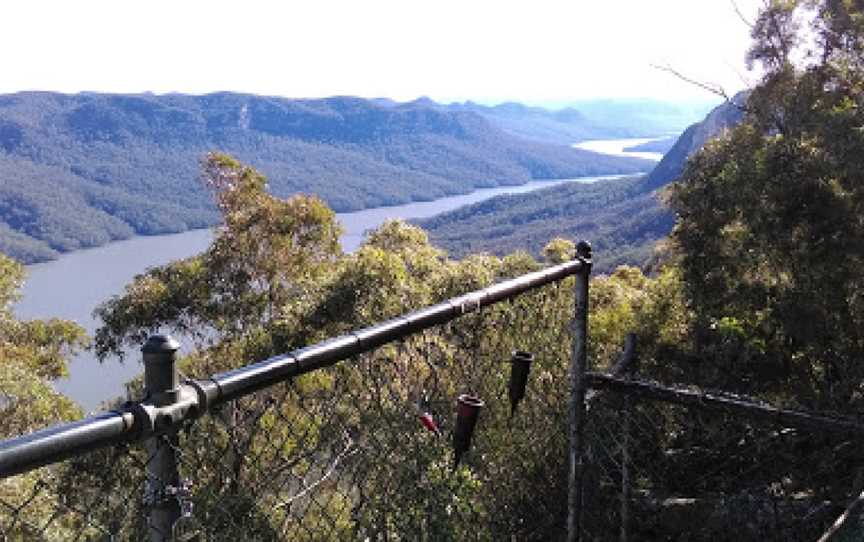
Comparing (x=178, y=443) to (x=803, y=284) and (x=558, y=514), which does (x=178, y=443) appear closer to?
(x=558, y=514)

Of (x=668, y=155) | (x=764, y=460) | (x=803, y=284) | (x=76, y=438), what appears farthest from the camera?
(x=668, y=155)

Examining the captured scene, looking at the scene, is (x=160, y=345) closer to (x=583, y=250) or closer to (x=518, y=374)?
(x=518, y=374)

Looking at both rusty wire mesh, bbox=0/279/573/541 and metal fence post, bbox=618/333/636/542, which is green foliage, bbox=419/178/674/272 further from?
rusty wire mesh, bbox=0/279/573/541

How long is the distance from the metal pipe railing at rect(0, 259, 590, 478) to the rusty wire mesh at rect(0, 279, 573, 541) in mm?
64

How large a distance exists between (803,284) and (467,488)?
272 inches

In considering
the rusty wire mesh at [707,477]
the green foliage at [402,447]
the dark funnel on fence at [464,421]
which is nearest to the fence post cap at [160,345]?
the green foliage at [402,447]

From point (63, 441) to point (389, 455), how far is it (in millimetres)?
1153

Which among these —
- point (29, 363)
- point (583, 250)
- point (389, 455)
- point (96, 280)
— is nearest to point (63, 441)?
point (389, 455)

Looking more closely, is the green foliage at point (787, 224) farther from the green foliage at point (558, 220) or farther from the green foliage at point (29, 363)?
the green foliage at point (558, 220)

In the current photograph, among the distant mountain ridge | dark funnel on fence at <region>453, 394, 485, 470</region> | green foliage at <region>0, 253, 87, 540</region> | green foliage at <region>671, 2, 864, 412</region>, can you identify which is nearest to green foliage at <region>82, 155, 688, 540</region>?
dark funnel on fence at <region>453, 394, 485, 470</region>

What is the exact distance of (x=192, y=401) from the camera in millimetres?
1302

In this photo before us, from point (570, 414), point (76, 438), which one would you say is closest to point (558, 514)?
point (570, 414)

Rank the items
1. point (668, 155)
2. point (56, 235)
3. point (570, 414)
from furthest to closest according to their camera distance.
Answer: point (56, 235), point (668, 155), point (570, 414)

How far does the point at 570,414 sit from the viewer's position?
9.21ft
